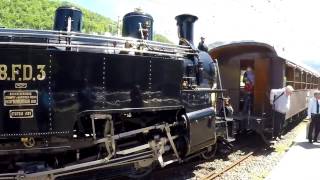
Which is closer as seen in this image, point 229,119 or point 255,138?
point 229,119

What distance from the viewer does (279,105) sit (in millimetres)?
12109

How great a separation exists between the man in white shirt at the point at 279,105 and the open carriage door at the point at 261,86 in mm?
443

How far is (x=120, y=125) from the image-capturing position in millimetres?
6426

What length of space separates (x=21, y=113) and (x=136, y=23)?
11.2ft

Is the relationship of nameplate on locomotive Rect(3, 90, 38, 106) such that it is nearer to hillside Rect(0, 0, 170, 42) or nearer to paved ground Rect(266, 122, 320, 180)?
paved ground Rect(266, 122, 320, 180)

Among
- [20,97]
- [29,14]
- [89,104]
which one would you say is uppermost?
[29,14]

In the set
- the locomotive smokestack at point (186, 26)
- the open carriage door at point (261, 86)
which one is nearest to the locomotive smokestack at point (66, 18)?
the locomotive smokestack at point (186, 26)

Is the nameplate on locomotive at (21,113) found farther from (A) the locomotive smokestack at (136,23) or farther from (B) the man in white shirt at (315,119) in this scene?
(B) the man in white shirt at (315,119)

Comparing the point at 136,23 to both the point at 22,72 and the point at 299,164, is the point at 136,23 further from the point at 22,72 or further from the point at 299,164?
the point at 299,164

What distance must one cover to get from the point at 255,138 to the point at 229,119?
419 centimetres

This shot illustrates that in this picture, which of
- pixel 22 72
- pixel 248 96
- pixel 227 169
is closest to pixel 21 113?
pixel 22 72

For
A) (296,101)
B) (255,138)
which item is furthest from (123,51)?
(296,101)

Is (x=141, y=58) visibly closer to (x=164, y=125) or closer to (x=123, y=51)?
(x=123, y=51)

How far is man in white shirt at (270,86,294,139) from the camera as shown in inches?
473
